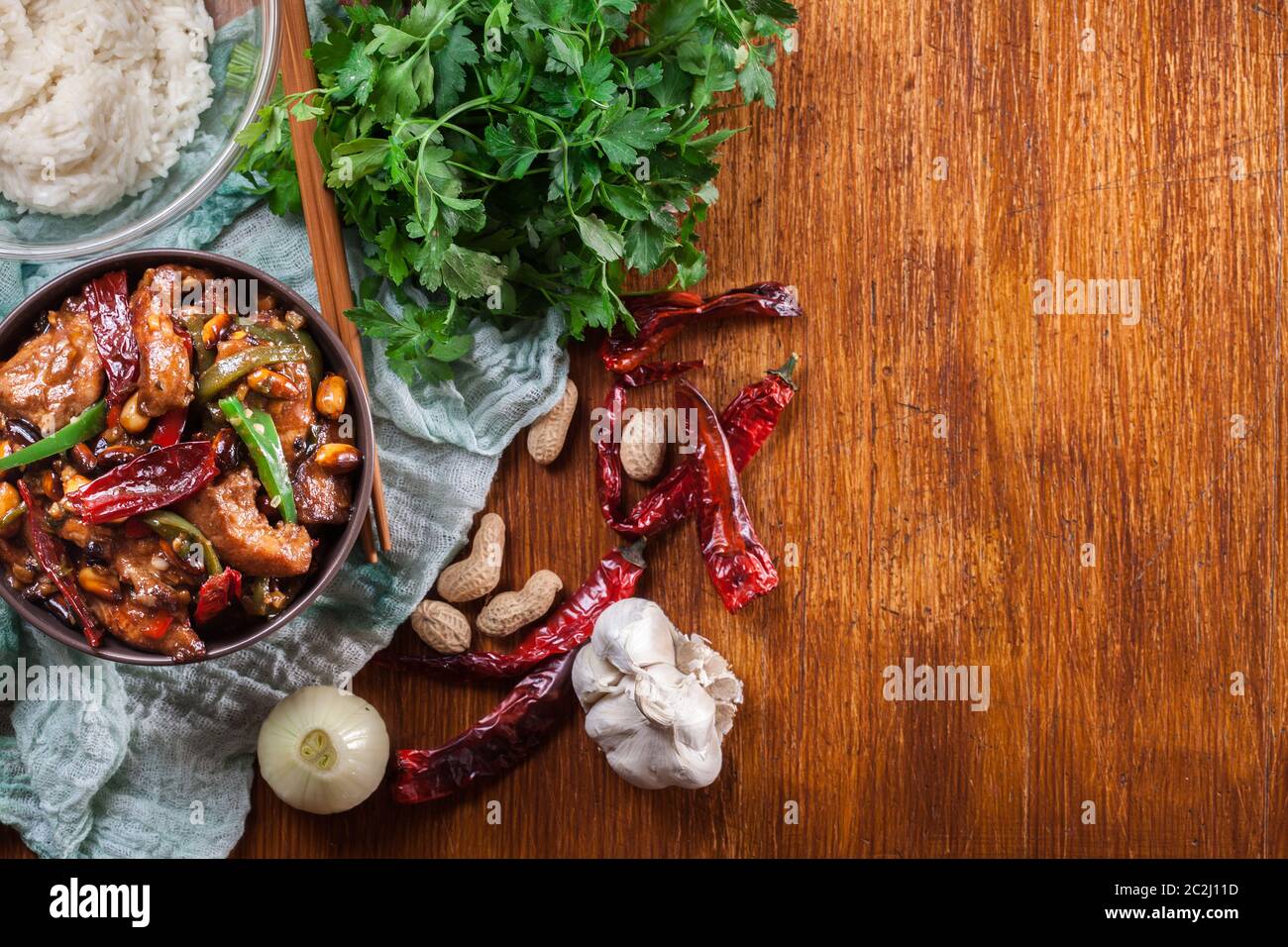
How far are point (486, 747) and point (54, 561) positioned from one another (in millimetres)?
941

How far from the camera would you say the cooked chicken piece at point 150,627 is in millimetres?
1832

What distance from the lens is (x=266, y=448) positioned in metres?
1.82

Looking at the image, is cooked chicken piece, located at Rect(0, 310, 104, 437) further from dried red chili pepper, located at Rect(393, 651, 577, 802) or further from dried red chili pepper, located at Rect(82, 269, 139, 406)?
dried red chili pepper, located at Rect(393, 651, 577, 802)

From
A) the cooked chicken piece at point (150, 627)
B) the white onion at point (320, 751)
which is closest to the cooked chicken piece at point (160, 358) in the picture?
the cooked chicken piece at point (150, 627)

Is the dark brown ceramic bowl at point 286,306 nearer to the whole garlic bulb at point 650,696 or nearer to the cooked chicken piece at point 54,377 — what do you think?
the cooked chicken piece at point 54,377

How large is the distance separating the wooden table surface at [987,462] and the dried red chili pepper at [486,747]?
64 millimetres

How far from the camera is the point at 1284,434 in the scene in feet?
7.74

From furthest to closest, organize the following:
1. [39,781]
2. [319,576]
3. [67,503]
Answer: [39,781], [319,576], [67,503]

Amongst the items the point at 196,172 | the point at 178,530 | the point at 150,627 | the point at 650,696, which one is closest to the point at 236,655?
the point at 150,627

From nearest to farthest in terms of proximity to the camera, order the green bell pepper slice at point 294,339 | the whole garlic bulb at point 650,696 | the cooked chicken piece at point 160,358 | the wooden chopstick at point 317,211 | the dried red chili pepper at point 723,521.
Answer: the cooked chicken piece at point 160,358 → the green bell pepper slice at point 294,339 → the wooden chopstick at point 317,211 → the whole garlic bulb at point 650,696 → the dried red chili pepper at point 723,521

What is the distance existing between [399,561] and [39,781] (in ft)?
2.81

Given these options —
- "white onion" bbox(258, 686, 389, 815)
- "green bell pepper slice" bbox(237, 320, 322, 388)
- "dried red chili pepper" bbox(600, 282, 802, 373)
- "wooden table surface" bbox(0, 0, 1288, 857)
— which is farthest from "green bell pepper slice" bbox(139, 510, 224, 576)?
"dried red chili pepper" bbox(600, 282, 802, 373)

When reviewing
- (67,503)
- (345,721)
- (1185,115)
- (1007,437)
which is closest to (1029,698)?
(1007,437)

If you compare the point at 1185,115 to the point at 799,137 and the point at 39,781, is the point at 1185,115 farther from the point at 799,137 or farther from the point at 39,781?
the point at 39,781
